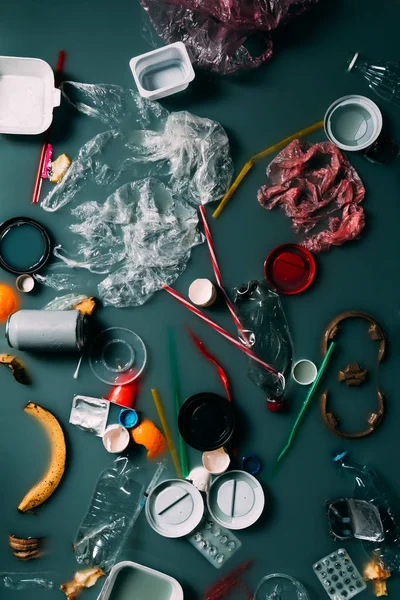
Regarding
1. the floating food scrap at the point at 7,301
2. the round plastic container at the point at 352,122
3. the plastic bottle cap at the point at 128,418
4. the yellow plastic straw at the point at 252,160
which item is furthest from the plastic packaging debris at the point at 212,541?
the round plastic container at the point at 352,122

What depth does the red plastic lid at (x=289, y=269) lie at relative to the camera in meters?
2.16

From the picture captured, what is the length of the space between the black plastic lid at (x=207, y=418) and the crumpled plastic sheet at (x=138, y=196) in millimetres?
409

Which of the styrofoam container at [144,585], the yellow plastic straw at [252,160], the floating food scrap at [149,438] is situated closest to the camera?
the styrofoam container at [144,585]

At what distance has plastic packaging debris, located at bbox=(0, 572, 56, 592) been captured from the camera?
6.78ft

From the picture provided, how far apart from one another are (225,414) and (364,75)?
53.7 inches

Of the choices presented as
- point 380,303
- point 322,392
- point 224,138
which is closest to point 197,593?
point 322,392

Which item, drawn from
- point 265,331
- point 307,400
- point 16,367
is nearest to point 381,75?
point 265,331

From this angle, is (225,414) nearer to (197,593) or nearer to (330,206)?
(197,593)

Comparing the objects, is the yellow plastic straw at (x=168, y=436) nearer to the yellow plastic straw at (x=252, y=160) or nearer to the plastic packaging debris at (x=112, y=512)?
the plastic packaging debris at (x=112, y=512)

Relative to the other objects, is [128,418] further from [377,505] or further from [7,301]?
[377,505]

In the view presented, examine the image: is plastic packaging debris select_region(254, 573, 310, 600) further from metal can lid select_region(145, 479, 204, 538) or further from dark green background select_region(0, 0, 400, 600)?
metal can lid select_region(145, 479, 204, 538)

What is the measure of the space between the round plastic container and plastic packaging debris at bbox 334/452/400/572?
1.13 metres

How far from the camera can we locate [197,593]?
2084mm

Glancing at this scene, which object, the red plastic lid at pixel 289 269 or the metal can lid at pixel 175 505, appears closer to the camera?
the metal can lid at pixel 175 505
